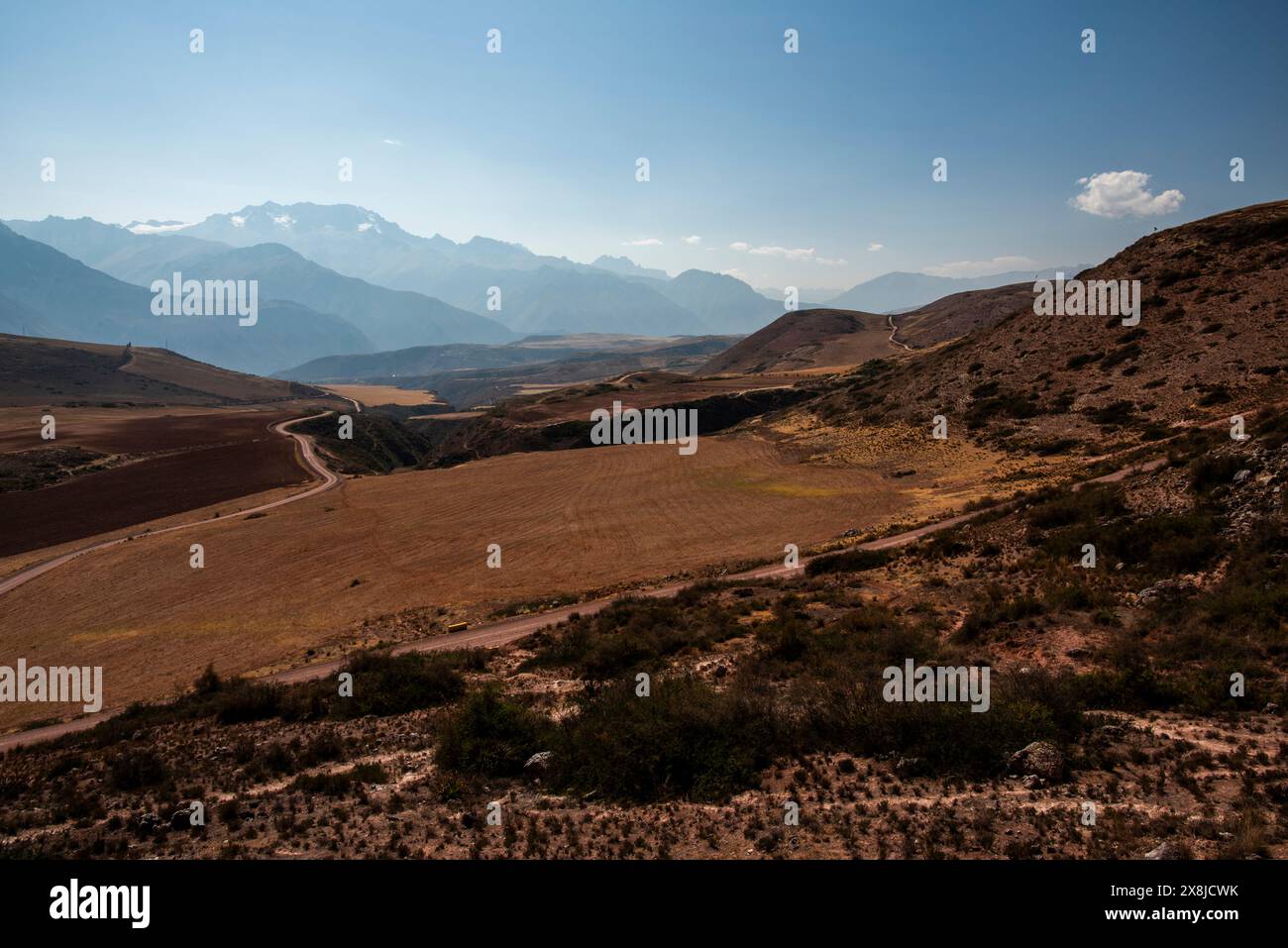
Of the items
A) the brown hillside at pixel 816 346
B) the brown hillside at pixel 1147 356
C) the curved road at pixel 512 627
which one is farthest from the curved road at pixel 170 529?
the brown hillside at pixel 816 346

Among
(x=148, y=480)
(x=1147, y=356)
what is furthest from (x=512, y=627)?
(x=148, y=480)

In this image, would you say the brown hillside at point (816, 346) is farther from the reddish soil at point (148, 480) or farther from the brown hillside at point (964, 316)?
the reddish soil at point (148, 480)

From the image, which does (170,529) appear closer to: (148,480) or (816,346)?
(148,480)

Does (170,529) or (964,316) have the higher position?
(964,316)

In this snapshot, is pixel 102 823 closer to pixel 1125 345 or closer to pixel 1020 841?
pixel 1020 841

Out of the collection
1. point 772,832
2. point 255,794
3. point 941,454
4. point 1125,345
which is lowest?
point 255,794

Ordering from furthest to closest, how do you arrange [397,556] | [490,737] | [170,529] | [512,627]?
1. [170,529]
2. [397,556]
3. [512,627]
4. [490,737]
